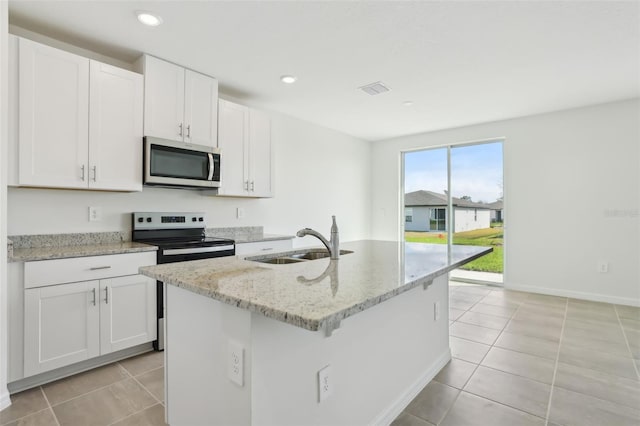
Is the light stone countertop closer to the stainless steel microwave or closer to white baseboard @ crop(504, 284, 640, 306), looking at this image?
the stainless steel microwave

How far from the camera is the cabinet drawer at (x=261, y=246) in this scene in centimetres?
316

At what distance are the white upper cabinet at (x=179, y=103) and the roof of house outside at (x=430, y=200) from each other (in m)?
3.68

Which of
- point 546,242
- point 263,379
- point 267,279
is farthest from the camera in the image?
point 546,242

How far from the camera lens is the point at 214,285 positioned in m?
1.14

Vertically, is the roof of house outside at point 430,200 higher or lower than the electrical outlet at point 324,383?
higher

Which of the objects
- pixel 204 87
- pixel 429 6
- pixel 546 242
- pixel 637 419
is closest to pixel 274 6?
pixel 429 6

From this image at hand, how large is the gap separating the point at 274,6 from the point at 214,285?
183cm

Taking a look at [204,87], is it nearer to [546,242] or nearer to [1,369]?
[1,369]

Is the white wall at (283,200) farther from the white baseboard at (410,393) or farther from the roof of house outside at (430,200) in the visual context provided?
the white baseboard at (410,393)

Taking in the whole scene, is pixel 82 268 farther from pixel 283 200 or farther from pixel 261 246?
pixel 283 200

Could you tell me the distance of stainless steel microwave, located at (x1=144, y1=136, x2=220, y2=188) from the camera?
2.68 metres

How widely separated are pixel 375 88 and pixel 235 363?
3.06 m

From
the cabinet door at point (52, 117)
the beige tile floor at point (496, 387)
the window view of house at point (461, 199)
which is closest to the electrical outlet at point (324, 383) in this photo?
the beige tile floor at point (496, 387)

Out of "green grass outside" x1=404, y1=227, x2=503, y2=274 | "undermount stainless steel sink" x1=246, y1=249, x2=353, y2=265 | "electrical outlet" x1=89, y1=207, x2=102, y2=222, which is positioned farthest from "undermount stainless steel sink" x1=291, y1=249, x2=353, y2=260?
"green grass outside" x1=404, y1=227, x2=503, y2=274
